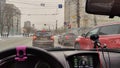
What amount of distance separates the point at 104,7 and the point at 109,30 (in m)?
10.0

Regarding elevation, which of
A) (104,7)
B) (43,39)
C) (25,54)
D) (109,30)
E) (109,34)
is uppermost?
(104,7)

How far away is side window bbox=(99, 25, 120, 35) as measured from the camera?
1301 centimetres

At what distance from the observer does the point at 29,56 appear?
3.10 metres

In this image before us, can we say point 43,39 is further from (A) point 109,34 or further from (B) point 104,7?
(B) point 104,7

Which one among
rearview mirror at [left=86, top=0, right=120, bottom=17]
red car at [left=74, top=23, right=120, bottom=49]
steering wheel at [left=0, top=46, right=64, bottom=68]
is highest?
rearview mirror at [left=86, top=0, right=120, bottom=17]

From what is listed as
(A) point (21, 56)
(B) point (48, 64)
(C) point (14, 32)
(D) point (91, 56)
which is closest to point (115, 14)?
(D) point (91, 56)

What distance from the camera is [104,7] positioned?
12.0ft

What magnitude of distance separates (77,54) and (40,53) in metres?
0.89

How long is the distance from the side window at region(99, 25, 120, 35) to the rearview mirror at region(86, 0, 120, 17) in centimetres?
928

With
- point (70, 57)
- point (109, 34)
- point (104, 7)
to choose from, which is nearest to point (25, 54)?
point (70, 57)

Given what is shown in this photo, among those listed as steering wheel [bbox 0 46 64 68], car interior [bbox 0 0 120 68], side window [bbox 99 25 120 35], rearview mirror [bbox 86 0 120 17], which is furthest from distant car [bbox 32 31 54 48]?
steering wheel [bbox 0 46 64 68]

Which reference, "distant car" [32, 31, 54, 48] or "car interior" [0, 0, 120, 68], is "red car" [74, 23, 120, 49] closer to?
"car interior" [0, 0, 120, 68]

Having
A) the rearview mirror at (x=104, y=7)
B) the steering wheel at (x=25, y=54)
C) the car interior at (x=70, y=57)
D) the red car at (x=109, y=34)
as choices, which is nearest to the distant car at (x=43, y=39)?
the red car at (x=109, y=34)

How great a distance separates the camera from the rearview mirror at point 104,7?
3.53 meters
